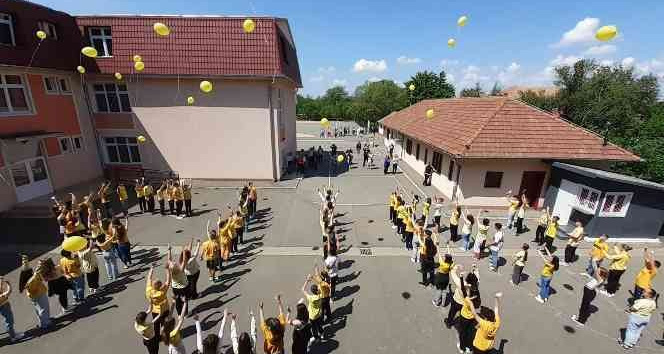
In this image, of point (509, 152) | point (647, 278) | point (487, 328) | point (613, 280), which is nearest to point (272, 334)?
point (487, 328)

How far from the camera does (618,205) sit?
1048 cm

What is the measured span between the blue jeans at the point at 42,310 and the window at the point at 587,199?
54.7ft

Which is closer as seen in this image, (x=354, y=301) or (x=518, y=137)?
(x=354, y=301)

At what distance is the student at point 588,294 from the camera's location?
20.5 feet

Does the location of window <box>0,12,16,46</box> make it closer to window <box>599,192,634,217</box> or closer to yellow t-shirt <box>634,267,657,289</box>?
yellow t-shirt <box>634,267,657,289</box>

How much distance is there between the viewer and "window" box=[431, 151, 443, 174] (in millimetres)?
16062

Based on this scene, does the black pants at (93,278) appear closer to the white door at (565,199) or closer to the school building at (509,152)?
the school building at (509,152)

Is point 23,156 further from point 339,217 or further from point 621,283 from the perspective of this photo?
point 621,283

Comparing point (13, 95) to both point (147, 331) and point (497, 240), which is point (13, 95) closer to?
point (147, 331)

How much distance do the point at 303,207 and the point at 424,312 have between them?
798 cm

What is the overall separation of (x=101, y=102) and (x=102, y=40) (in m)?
3.39

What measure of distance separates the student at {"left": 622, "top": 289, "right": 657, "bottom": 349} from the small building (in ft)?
19.4

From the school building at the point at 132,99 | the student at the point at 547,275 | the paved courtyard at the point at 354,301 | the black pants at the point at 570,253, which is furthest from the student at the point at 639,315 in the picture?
the school building at the point at 132,99

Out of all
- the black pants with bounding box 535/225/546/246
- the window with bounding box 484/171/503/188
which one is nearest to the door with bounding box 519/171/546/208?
the window with bounding box 484/171/503/188
